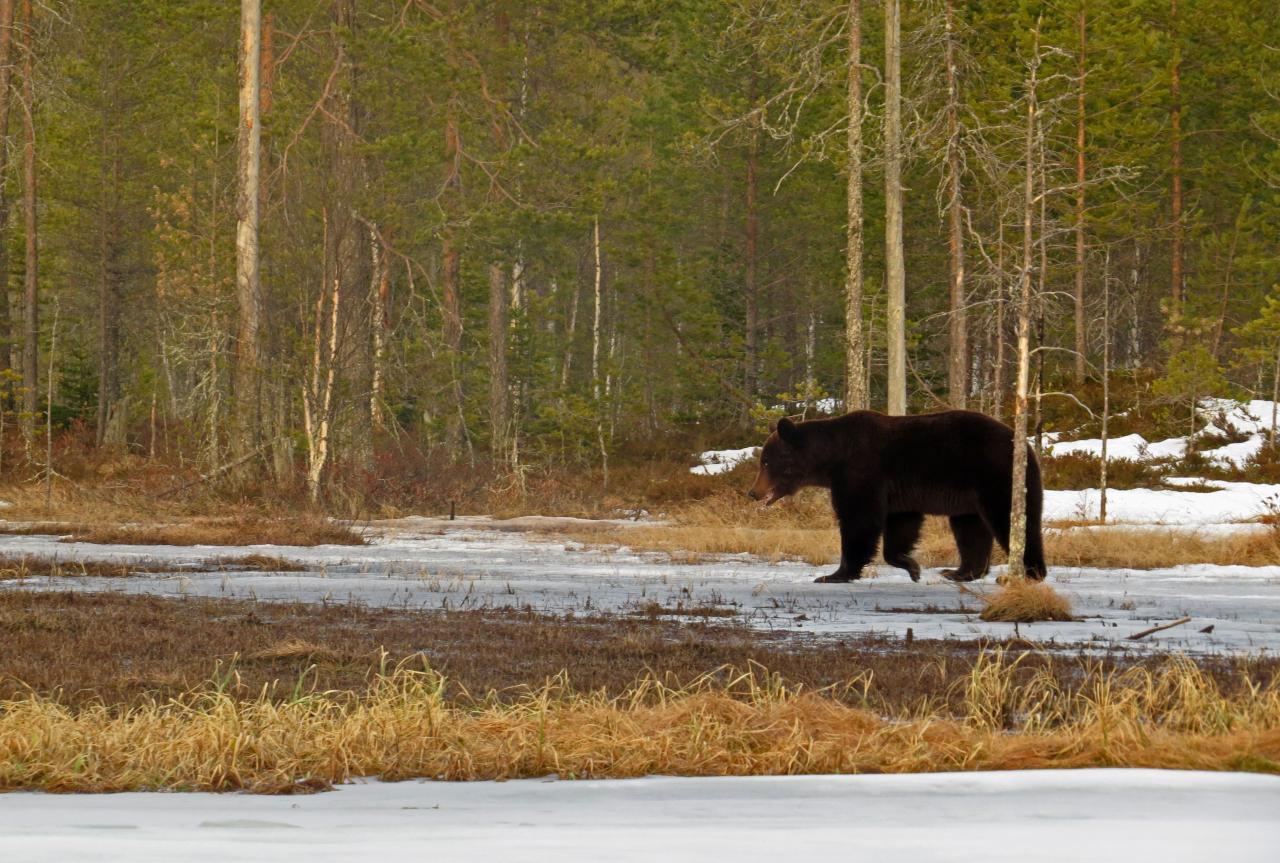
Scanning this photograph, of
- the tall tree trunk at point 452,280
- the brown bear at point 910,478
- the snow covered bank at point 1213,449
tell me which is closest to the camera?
the brown bear at point 910,478

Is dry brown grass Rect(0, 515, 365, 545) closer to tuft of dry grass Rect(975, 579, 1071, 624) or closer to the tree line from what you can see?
the tree line

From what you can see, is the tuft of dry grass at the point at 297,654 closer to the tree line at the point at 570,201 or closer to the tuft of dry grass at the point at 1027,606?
the tuft of dry grass at the point at 1027,606

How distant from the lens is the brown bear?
14695 mm

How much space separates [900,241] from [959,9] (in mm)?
9186

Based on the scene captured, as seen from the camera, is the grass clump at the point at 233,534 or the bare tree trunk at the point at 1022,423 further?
the grass clump at the point at 233,534

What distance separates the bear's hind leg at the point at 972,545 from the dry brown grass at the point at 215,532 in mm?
8502

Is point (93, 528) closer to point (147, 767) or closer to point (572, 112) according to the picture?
point (147, 767)

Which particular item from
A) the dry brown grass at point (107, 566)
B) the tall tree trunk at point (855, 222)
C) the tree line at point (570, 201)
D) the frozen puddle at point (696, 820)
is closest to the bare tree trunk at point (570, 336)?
the tree line at point (570, 201)

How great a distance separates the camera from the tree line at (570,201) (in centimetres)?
2548

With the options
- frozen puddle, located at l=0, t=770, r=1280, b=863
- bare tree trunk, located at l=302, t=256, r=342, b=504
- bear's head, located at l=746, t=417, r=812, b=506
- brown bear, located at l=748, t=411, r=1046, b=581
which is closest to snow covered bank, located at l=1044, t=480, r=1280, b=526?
brown bear, located at l=748, t=411, r=1046, b=581

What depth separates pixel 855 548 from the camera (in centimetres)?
1520

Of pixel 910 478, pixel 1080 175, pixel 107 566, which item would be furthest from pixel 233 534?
pixel 1080 175

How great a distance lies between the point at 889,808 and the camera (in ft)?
17.9

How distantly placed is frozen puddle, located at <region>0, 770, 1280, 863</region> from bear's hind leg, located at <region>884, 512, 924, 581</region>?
9.39 meters
